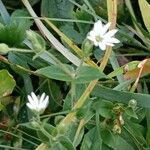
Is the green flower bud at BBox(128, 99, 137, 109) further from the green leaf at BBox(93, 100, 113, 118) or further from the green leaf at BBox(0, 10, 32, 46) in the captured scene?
the green leaf at BBox(0, 10, 32, 46)

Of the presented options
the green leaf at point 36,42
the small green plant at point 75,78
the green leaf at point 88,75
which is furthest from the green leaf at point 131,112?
the green leaf at point 36,42

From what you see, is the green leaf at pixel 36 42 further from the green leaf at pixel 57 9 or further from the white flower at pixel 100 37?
the green leaf at pixel 57 9

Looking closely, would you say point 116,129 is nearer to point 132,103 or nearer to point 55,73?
point 132,103

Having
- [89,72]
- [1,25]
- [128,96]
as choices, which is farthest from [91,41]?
[1,25]

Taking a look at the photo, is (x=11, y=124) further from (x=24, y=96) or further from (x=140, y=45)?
(x=140, y=45)

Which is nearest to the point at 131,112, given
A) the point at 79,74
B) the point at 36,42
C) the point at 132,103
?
the point at 132,103

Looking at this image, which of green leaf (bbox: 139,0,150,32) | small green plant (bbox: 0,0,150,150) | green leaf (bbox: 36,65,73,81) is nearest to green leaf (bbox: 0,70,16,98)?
small green plant (bbox: 0,0,150,150)
